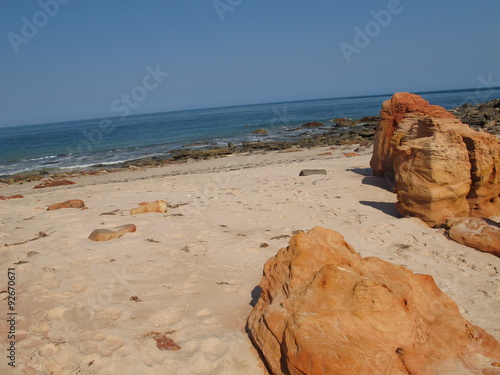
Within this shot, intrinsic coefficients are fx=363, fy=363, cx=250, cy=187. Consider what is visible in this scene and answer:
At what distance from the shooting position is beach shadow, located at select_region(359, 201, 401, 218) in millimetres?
6326

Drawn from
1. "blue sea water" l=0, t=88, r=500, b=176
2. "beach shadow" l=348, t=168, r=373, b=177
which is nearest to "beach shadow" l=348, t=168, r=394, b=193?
"beach shadow" l=348, t=168, r=373, b=177

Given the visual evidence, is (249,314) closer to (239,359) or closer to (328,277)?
(239,359)

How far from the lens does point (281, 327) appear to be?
104 inches

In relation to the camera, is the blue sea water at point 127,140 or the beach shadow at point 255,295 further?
the blue sea water at point 127,140

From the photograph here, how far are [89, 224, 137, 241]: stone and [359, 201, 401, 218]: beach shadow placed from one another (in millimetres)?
4258

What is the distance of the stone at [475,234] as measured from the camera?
15.5 feet

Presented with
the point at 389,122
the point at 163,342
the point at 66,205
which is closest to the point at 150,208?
the point at 66,205

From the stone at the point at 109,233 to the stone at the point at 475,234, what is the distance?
4634 mm

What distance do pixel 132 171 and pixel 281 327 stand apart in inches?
625

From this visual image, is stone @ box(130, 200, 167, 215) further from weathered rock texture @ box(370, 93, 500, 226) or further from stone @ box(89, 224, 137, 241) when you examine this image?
weathered rock texture @ box(370, 93, 500, 226)

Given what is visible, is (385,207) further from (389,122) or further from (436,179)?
(389,122)

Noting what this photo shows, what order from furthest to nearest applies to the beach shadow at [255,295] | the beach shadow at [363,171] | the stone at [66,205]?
the beach shadow at [363,171] < the stone at [66,205] < the beach shadow at [255,295]

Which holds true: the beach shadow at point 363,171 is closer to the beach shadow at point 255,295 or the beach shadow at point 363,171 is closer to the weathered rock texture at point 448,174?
the weathered rock texture at point 448,174

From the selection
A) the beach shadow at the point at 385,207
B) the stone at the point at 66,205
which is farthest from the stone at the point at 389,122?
the stone at the point at 66,205
